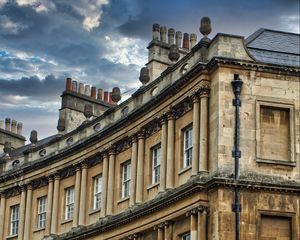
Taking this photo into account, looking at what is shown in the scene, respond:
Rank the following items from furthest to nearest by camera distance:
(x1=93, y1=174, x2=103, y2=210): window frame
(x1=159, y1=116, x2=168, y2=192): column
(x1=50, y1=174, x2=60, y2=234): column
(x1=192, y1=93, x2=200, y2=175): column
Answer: (x1=50, y1=174, x2=60, y2=234): column < (x1=93, y1=174, x2=103, y2=210): window frame < (x1=159, y1=116, x2=168, y2=192): column < (x1=192, y1=93, x2=200, y2=175): column

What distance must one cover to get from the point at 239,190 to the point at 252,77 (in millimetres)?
4281

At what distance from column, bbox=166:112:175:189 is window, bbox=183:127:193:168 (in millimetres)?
643

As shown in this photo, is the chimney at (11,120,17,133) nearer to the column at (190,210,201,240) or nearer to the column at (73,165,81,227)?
the column at (73,165,81,227)

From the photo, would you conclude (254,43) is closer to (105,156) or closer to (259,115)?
(259,115)

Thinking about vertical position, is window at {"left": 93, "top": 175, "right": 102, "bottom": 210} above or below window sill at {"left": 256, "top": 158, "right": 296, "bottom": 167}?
above

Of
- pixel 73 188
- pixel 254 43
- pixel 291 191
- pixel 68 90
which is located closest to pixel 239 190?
pixel 291 191

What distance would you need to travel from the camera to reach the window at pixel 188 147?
32.2m

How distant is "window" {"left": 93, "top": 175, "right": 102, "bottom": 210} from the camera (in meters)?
39.0

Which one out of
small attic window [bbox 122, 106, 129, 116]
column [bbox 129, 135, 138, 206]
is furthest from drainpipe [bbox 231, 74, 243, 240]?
small attic window [bbox 122, 106, 129, 116]

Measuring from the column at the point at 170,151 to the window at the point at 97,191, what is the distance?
22.1ft

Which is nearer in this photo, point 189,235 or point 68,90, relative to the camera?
point 189,235

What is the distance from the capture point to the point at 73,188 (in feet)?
135

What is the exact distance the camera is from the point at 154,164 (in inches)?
1382

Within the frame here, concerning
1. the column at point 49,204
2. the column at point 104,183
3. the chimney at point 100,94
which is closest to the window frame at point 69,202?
the column at point 49,204
